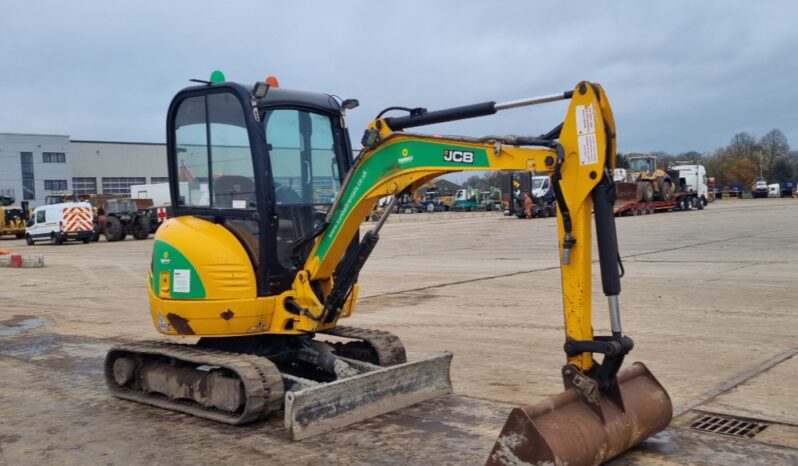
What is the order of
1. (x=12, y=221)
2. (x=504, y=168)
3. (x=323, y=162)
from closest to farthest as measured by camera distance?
(x=504, y=168), (x=323, y=162), (x=12, y=221)

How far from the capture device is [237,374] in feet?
19.9

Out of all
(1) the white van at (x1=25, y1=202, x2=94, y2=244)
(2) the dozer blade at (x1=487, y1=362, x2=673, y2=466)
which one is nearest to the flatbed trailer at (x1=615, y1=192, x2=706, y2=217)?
(1) the white van at (x1=25, y1=202, x2=94, y2=244)

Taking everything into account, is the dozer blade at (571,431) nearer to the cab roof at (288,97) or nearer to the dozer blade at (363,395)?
the dozer blade at (363,395)

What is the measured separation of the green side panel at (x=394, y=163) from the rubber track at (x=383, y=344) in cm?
116

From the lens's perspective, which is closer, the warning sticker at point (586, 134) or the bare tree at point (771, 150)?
the warning sticker at point (586, 134)

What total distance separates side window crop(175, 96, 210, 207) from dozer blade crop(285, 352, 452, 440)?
2.13m

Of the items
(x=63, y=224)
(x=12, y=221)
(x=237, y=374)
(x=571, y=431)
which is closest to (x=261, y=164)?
(x=237, y=374)

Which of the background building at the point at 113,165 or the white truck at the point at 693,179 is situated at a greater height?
the background building at the point at 113,165

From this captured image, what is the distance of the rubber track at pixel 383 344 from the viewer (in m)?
6.90

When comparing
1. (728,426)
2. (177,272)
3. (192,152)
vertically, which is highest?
(192,152)

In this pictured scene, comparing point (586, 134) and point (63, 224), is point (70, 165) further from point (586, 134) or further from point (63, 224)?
point (586, 134)

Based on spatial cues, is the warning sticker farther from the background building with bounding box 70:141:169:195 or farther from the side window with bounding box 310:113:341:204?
the background building with bounding box 70:141:169:195

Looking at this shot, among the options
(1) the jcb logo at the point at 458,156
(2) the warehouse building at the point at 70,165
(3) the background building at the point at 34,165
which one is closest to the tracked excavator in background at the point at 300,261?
(1) the jcb logo at the point at 458,156

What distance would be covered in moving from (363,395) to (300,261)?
1.27m
